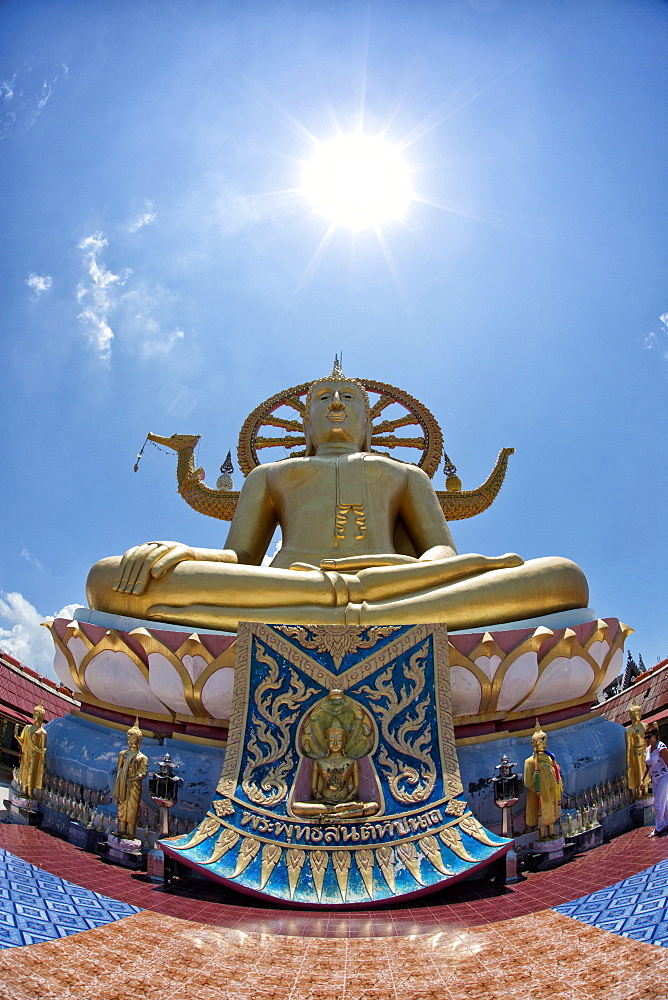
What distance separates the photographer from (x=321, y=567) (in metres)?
6.73

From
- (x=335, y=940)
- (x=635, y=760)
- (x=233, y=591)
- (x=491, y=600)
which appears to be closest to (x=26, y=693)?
(x=233, y=591)

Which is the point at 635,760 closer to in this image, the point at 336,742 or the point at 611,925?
the point at 611,925

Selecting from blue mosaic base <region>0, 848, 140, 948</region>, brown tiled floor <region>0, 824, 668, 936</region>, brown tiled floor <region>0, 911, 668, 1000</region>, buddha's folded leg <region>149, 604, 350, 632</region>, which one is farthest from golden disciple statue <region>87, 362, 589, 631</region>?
brown tiled floor <region>0, 911, 668, 1000</region>

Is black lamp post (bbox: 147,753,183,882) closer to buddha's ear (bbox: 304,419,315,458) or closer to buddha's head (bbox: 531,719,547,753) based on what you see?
buddha's head (bbox: 531,719,547,753)

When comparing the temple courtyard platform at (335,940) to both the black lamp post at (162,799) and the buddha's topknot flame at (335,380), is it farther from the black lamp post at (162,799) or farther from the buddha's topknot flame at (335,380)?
the buddha's topknot flame at (335,380)

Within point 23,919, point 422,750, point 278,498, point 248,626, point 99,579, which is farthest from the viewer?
point 278,498

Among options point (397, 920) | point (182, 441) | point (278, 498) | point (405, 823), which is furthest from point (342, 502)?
point (397, 920)

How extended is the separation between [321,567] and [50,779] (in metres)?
3.32

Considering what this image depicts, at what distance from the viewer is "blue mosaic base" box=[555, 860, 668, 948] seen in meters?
2.90

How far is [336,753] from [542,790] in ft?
5.25

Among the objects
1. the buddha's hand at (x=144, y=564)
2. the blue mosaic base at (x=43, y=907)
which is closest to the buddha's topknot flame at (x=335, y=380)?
the buddha's hand at (x=144, y=564)

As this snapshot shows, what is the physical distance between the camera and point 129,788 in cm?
465

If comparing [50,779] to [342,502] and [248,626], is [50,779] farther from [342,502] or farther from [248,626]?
[342,502]

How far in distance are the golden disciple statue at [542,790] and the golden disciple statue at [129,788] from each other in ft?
10.0
